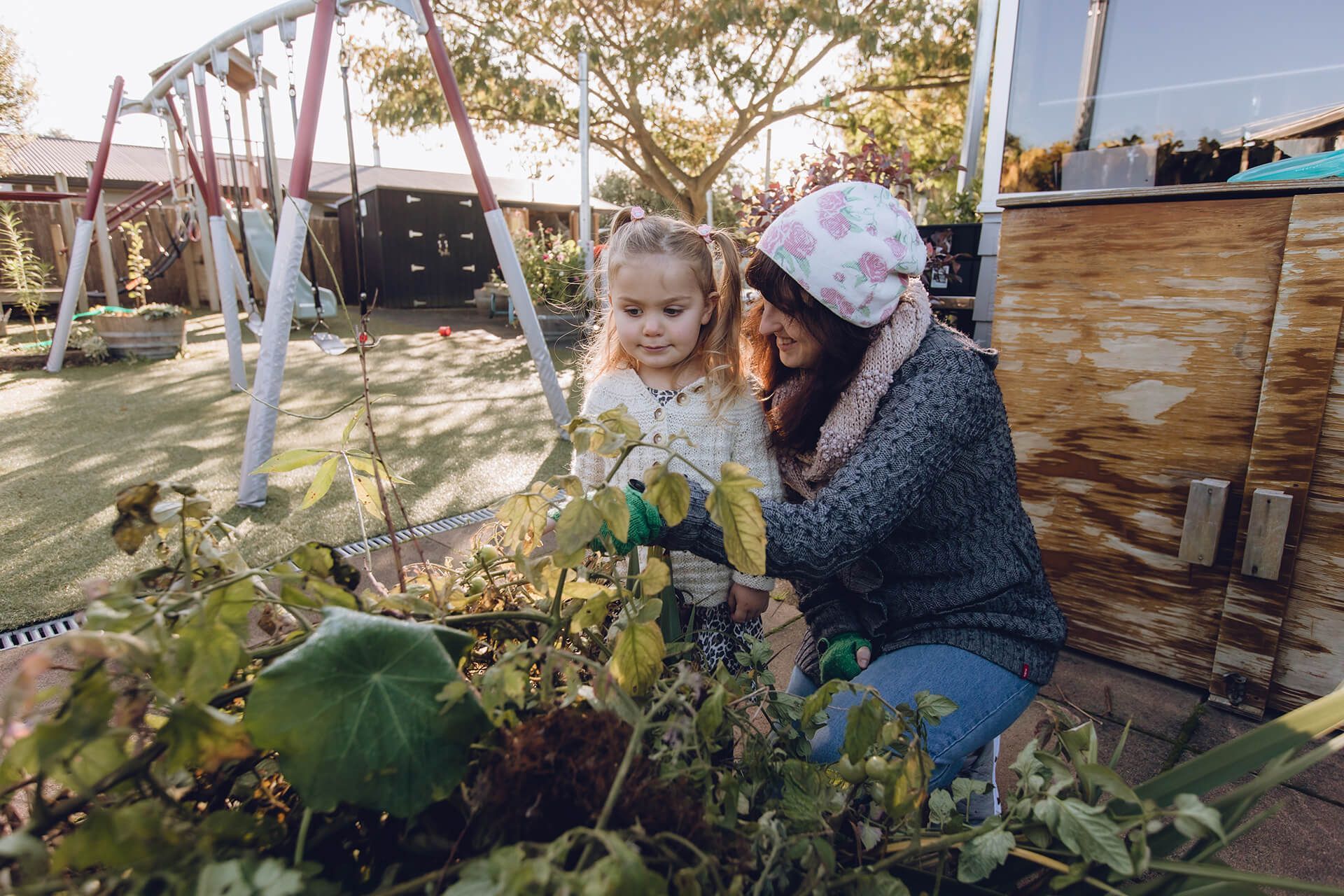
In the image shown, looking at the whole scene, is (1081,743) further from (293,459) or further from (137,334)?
(137,334)

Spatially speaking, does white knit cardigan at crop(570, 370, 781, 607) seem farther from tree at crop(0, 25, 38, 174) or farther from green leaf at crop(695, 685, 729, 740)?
tree at crop(0, 25, 38, 174)

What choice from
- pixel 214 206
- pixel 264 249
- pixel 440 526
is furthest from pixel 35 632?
pixel 264 249

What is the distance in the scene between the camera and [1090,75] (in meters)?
3.69

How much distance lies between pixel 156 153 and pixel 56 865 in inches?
1345

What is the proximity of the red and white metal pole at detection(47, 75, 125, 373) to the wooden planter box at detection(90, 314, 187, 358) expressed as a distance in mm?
436

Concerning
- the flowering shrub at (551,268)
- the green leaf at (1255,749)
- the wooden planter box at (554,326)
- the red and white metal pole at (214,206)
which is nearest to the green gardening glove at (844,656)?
the green leaf at (1255,749)

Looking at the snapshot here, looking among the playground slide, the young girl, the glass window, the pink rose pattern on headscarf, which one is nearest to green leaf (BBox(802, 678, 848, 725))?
the pink rose pattern on headscarf

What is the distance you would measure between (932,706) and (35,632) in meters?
2.62

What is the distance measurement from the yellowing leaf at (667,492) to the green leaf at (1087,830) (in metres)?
0.31

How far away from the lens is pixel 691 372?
1.83 meters

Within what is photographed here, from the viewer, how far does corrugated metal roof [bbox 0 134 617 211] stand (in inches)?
925

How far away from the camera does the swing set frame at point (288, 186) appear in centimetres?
283

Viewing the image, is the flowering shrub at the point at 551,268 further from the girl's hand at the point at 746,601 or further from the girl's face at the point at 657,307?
the girl's hand at the point at 746,601

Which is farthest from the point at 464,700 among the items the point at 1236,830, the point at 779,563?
the point at 779,563
